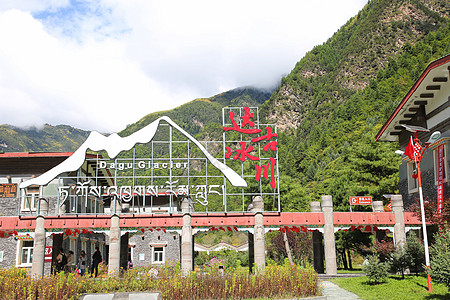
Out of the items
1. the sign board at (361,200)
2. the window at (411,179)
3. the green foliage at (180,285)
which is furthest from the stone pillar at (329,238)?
the green foliage at (180,285)

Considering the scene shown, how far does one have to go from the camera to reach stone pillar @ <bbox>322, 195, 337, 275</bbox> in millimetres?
26406

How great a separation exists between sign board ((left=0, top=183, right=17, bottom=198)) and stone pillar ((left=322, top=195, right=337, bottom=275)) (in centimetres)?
2330

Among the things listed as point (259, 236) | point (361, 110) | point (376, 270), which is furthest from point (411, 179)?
point (361, 110)

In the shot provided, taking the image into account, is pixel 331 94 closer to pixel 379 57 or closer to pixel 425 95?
pixel 379 57

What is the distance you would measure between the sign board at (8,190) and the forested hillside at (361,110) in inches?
947

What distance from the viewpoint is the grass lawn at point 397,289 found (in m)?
16.9

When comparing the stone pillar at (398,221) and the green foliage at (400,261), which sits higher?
the stone pillar at (398,221)

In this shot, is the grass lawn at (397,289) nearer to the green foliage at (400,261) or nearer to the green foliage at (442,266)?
the green foliage at (400,261)

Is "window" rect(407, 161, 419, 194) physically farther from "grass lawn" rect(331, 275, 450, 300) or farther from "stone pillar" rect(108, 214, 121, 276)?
"stone pillar" rect(108, 214, 121, 276)

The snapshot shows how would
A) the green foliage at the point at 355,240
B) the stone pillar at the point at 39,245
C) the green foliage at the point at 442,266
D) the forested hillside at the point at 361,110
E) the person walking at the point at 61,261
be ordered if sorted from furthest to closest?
the forested hillside at the point at 361,110, the green foliage at the point at 355,240, the stone pillar at the point at 39,245, the person walking at the point at 61,261, the green foliage at the point at 442,266

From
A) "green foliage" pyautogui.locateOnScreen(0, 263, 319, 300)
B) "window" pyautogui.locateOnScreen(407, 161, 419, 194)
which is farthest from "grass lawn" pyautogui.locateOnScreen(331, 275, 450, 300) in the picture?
"window" pyautogui.locateOnScreen(407, 161, 419, 194)

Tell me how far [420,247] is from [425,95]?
32.7ft

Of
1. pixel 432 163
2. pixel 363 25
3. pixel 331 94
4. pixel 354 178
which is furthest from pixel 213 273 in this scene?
pixel 363 25

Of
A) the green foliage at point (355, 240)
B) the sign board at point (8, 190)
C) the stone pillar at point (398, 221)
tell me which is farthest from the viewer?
the green foliage at point (355, 240)
